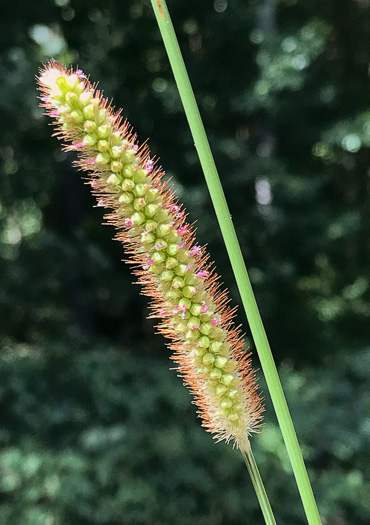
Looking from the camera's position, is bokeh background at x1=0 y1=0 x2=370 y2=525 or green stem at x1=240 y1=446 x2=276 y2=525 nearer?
green stem at x1=240 y1=446 x2=276 y2=525

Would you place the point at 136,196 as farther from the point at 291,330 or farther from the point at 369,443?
the point at 291,330

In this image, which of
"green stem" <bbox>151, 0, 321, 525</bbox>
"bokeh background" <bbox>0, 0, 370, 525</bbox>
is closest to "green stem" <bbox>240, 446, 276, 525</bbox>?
"green stem" <bbox>151, 0, 321, 525</bbox>

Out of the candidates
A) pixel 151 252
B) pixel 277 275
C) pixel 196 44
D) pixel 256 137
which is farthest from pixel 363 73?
pixel 151 252

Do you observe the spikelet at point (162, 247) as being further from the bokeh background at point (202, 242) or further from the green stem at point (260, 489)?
the bokeh background at point (202, 242)

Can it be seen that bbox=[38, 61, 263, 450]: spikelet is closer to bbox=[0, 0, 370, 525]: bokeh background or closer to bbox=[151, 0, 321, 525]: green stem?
bbox=[151, 0, 321, 525]: green stem

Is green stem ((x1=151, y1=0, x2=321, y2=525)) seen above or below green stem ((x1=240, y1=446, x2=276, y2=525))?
above

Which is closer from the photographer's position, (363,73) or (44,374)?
(44,374)

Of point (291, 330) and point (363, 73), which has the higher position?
point (363, 73)
